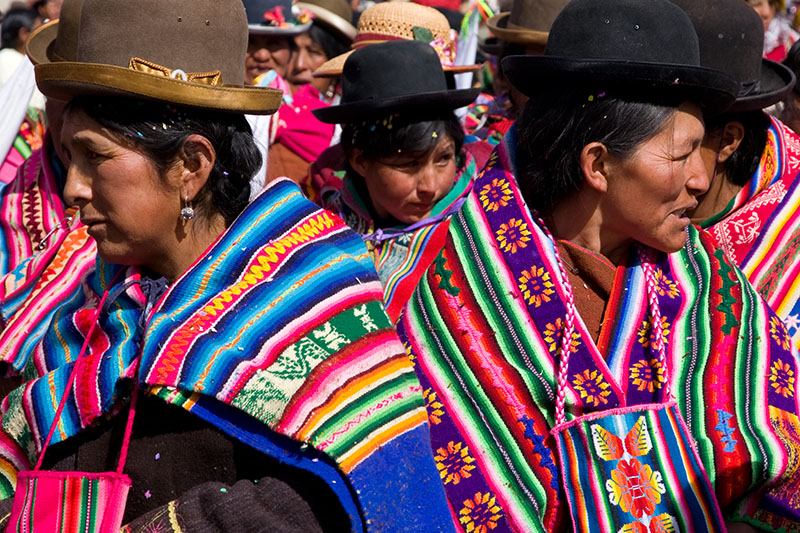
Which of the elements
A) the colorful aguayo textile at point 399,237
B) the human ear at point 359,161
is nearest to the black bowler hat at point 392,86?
the human ear at point 359,161

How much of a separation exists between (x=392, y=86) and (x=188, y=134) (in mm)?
1965

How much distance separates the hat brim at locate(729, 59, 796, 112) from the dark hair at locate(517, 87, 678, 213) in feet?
2.46

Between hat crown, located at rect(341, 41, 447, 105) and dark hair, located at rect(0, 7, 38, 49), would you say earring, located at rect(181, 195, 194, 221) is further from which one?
dark hair, located at rect(0, 7, 38, 49)

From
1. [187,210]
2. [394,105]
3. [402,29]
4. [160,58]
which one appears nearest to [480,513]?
[187,210]

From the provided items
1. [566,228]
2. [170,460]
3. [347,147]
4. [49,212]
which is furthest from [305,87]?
[170,460]

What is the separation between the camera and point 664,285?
9.58 feet

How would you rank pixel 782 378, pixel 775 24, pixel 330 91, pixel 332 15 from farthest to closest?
pixel 775 24, pixel 332 15, pixel 330 91, pixel 782 378

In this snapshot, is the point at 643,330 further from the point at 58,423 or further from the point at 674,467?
the point at 58,423

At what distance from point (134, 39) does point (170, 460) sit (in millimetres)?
1026

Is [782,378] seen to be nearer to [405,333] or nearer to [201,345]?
[405,333]

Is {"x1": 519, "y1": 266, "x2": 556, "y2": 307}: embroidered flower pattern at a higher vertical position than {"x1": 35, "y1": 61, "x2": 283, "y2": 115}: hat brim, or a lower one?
lower

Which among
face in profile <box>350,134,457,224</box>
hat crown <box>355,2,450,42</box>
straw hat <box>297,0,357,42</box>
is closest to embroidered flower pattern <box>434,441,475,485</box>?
face in profile <box>350,134,457,224</box>

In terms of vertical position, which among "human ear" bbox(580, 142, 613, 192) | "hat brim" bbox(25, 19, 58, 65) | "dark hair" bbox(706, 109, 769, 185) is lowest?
"human ear" bbox(580, 142, 613, 192)

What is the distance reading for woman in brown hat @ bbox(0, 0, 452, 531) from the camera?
238cm
